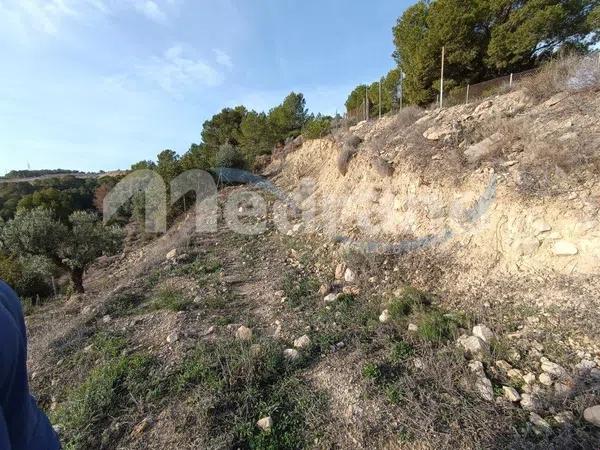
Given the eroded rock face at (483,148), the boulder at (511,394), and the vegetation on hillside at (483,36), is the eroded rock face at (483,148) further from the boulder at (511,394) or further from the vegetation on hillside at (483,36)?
the vegetation on hillside at (483,36)

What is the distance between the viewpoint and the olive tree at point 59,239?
714cm

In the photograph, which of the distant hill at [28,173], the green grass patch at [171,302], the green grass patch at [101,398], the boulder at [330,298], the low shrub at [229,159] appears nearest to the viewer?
the green grass patch at [101,398]

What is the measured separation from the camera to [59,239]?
24.8ft

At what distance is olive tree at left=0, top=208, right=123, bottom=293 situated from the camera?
23.4ft

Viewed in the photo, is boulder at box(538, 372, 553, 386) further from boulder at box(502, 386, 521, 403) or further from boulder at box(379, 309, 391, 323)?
boulder at box(379, 309, 391, 323)

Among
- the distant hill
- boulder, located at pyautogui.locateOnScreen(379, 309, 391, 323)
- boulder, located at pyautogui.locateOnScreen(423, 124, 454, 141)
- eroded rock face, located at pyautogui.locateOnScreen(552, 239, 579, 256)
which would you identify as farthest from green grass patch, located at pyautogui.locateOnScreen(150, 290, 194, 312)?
the distant hill

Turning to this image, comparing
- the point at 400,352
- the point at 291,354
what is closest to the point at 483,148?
the point at 400,352

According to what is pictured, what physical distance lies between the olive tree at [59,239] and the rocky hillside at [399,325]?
2.22m

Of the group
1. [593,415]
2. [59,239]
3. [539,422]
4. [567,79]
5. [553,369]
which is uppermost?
[567,79]

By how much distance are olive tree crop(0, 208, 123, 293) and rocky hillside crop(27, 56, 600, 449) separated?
2.22 metres

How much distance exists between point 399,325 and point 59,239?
8411mm

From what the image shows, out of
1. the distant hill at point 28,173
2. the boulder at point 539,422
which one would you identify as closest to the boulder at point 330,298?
the boulder at point 539,422

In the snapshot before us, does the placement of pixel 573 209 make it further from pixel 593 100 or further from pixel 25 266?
pixel 25 266

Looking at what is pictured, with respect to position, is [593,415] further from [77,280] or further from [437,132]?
[77,280]
